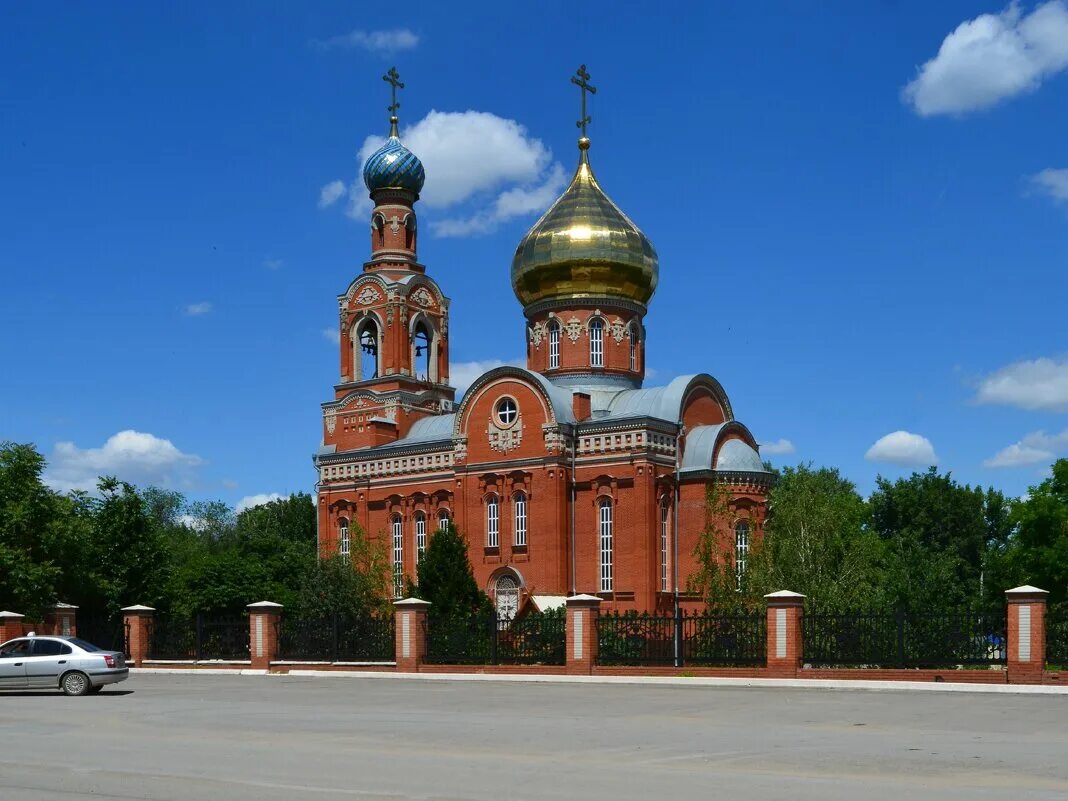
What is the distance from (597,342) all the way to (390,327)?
7.34m

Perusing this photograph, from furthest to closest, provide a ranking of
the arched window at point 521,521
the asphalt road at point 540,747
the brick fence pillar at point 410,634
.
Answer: the arched window at point 521,521 < the brick fence pillar at point 410,634 < the asphalt road at point 540,747

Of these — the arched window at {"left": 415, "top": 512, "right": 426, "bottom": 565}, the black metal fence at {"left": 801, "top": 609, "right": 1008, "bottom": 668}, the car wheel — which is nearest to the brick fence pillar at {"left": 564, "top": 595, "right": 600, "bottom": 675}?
the black metal fence at {"left": 801, "top": 609, "right": 1008, "bottom": 668}

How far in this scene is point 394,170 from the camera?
48.2 meters

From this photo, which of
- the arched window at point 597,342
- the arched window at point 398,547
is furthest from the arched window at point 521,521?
the arched window at point 597,342

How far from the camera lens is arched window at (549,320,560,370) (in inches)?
1773

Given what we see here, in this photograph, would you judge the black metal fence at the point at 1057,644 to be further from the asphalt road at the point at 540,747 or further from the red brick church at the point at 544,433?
the red brick church at the point at 544,433

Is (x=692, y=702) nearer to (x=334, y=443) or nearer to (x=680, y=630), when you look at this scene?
(x=680, y=630)

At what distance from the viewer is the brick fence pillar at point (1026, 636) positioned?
21750 millimetres

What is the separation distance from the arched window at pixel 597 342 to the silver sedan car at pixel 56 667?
2455 cm

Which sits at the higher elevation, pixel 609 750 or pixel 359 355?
pixel 359 355

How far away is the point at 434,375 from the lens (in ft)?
159

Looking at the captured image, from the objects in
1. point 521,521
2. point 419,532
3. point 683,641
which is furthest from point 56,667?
point 419,532

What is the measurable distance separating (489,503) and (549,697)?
69.4 ft

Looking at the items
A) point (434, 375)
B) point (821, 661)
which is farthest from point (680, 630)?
point (434, 375)
